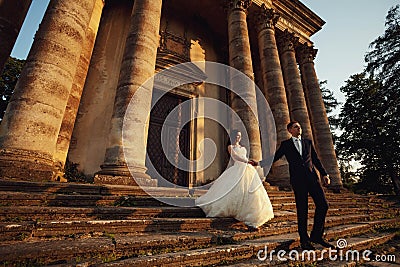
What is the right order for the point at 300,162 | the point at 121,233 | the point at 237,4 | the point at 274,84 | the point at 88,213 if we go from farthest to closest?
the point at 237,4 → the point at 274,84 → the point at 88,213 → the point at 300,162 → the point at 121,233

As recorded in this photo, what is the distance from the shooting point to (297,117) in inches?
445

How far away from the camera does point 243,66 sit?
30.5 feet

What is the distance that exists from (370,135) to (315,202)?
18.4 metres

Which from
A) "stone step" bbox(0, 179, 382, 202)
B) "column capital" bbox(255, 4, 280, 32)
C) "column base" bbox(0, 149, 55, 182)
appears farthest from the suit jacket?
"column capital" bbox(255, 4, 280, 32)

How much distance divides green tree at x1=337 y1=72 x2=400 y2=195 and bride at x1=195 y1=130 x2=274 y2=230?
16521 millimetres

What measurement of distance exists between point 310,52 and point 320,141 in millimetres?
6227

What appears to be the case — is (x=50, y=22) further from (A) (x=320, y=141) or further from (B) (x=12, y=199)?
(A) (x=320, y=141)

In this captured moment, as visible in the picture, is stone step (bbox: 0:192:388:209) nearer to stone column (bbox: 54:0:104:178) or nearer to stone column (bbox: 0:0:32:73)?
stone column (bbox: 54:0:104:178)

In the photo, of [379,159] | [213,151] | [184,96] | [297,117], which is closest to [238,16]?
[184,96]

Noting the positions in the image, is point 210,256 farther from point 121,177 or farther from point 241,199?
point 121,177

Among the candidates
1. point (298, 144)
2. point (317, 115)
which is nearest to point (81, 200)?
point (298, 144)

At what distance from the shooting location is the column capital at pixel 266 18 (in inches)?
463

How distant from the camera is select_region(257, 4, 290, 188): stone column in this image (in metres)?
9.23

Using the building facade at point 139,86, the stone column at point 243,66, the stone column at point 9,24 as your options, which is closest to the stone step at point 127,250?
the building facade at point 139,86
